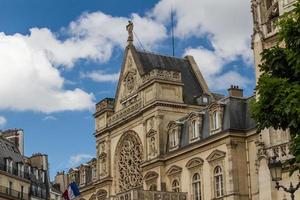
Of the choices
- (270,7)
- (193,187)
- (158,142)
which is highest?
(270,7)

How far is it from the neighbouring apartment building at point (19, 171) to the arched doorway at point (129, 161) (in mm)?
13919

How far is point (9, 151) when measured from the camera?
79.6 meters

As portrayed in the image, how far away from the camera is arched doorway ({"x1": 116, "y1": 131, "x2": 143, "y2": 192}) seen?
208 ft

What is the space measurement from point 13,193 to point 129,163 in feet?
53.4

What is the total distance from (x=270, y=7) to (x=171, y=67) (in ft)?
76.2

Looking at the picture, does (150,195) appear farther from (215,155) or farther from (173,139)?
(215,155)

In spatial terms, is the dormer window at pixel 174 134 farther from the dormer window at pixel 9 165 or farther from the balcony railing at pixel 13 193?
the dormer window at pixel 9 165

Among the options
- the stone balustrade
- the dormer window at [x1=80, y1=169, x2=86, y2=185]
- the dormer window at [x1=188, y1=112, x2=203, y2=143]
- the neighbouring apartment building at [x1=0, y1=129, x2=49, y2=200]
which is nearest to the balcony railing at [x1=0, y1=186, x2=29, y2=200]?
the neighbouring apartment building at [x1=0, y1=129, x2=49, y2=200]

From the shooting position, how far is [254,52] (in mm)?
46219

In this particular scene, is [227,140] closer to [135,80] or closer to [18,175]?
[135,80]

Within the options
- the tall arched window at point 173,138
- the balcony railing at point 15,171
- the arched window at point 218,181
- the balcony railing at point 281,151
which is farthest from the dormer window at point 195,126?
the balcony railing at point 15,171

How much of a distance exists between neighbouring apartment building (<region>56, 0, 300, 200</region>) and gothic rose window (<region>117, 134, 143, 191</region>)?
9 centimetres

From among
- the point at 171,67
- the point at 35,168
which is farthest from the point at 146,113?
the point at 35,168

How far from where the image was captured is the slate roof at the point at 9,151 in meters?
77.2
